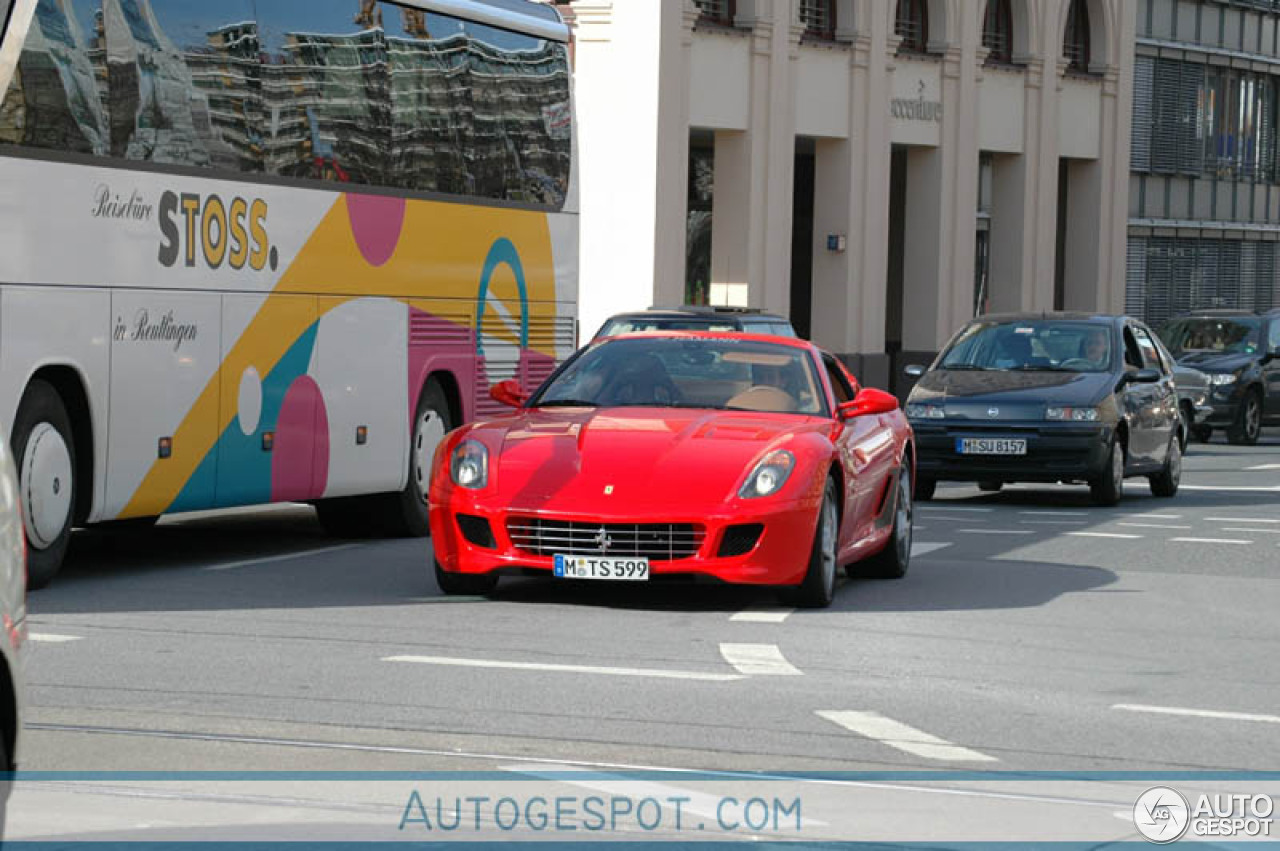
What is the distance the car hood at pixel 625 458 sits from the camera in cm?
1284

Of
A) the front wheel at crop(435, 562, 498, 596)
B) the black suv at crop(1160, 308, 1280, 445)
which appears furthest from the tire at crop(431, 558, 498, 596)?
the black suv at crop(1160, 308, 1280, 445)

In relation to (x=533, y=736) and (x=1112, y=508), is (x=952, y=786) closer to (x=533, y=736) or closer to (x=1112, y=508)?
(x=533, y=736)

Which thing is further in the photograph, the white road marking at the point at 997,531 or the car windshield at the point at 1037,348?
Result: the car windshield at the point at 1037,348

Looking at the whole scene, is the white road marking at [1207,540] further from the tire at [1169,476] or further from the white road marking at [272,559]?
the white road marking at [272,559]

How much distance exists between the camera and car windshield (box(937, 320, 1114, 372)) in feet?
77.7

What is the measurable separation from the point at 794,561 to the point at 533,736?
4371mm

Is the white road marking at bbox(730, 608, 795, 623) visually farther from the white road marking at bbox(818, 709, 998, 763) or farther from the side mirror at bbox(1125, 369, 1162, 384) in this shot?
the side mirror at bbox(1125, 369, 1162, 384)

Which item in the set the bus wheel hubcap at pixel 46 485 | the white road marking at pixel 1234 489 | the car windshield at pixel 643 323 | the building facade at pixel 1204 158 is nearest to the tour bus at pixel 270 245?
the bus wheel hubcap at pixel 46 485

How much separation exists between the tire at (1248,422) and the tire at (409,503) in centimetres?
2166

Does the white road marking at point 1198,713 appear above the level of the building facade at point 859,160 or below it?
below

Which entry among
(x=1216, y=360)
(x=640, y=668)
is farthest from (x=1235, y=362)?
(x=640, y=668)

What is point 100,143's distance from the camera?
45.5 ft

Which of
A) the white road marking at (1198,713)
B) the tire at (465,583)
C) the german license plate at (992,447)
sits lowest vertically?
the german license plate at (992,447)

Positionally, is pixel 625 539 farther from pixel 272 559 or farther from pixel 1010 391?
pixel 1010 391
